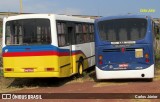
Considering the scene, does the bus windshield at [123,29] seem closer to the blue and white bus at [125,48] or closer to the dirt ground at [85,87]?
the blue and white bus at [125,48]

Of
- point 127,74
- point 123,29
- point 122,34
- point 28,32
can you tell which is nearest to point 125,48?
point 122,34

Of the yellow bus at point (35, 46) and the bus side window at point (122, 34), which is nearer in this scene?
the yellow bus at point (35, 46)

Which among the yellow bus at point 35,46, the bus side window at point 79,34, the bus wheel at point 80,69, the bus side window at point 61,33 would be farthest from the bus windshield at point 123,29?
the bus wheel at point 80,69

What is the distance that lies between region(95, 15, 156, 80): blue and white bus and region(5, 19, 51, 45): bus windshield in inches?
83.9

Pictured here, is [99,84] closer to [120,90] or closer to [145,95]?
[120,90]

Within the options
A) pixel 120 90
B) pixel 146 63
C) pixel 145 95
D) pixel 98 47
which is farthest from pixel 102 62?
pixel 145 95

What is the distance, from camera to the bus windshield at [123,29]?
15984 mm

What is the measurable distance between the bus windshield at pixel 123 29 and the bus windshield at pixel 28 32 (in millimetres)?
2247

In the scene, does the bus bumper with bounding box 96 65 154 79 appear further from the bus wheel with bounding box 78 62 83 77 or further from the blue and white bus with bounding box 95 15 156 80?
the bus wheel with bounding box 78 62 83 77

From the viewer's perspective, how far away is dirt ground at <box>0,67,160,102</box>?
1271 centimetres

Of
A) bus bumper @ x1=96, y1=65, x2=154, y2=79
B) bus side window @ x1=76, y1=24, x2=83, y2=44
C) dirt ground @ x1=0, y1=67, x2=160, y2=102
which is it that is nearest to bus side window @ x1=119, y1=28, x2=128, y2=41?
bus bumper @ x1=96, y1=65, x2=154, y2=79

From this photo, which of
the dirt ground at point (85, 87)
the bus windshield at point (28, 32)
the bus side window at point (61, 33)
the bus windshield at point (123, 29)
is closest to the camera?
the dirt ground at point (85, 87)

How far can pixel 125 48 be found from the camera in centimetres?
1590

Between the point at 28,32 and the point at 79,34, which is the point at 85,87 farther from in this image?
the point at 79,34
